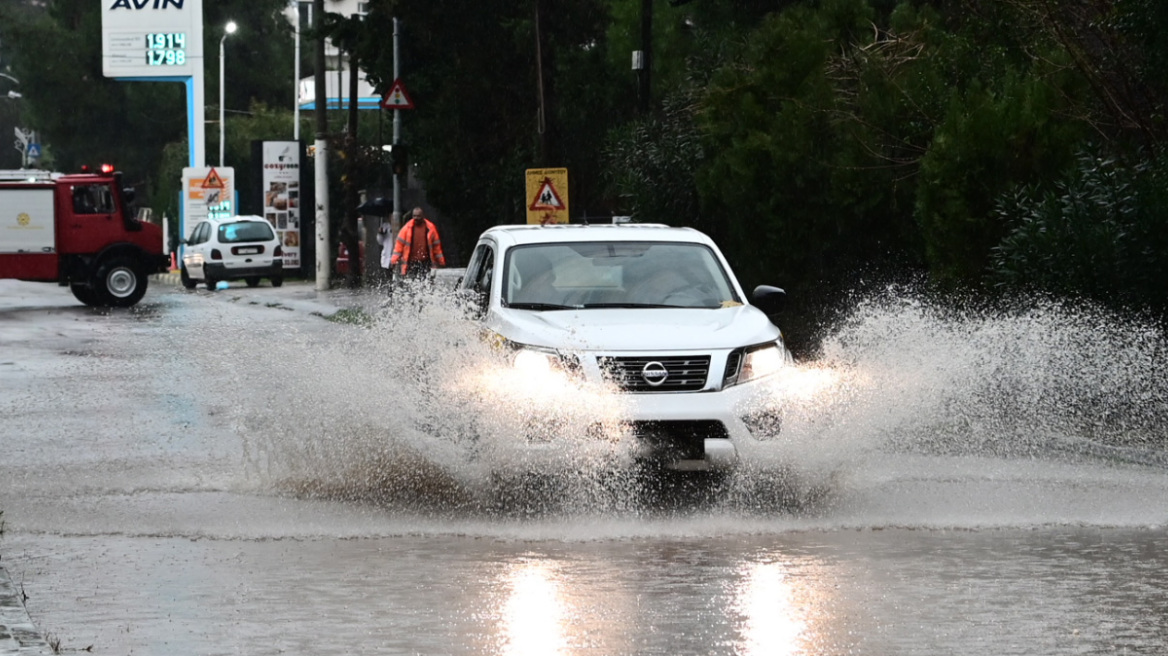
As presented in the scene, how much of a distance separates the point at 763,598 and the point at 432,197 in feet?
115

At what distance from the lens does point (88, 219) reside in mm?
39250

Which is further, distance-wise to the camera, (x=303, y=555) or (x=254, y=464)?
(x=254, y=464)

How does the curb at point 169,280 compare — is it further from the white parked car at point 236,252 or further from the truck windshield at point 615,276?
the truck windshield at point 615,276

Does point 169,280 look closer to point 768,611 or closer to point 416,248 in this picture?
point 416,248

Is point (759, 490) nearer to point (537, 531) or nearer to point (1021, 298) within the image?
point (537, 531)

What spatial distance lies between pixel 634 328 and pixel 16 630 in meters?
4.84

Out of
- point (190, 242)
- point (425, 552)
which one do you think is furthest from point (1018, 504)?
point (190, 242)

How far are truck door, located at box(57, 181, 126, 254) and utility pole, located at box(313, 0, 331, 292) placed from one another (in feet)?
14.2

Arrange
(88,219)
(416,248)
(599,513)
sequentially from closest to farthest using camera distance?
(599,513), (416,248), (88,219)

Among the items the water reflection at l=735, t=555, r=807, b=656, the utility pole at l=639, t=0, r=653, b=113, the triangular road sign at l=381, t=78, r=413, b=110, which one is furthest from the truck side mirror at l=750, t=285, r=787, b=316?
the triangular road sign at l=381, t=78, r=413, b=110

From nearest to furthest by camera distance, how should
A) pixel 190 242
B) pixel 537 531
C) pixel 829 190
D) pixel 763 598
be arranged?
pixel 763 598 → pixel 537 531 → pixel 829 190 → pixel 190 242

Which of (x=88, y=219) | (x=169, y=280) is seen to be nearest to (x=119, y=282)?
(x=88, y=219)

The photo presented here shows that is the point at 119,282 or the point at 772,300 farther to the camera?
the point at 119,282

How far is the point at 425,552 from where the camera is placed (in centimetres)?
946
